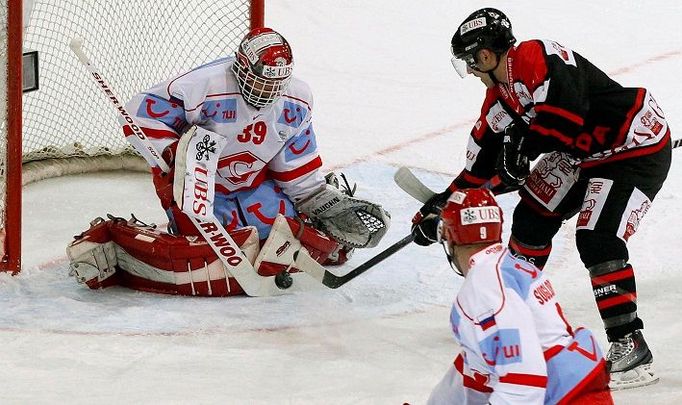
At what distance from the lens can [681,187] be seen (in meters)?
5.45

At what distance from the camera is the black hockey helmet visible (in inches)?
147

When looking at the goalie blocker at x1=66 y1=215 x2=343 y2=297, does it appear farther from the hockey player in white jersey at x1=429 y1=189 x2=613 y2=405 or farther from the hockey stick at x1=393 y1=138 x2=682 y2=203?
the hockey player in white jersey at x1=429 y1=189 x2=613 y2=405

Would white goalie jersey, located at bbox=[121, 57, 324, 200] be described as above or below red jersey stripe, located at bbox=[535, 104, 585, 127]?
below

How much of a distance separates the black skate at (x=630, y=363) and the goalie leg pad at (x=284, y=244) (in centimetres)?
115

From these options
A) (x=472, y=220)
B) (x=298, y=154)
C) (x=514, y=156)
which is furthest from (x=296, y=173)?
(x=472, y=220)

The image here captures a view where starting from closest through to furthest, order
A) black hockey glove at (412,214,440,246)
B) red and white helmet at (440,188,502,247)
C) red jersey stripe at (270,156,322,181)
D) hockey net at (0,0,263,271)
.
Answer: red and white helmet at (440,188,502,247), black hockey glove at (412,214,440,246), red jersey stripe at (270,156,322,181), hockey net at (0,0,263,271)

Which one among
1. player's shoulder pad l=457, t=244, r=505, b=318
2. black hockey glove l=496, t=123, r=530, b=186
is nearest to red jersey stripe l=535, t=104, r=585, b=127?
black hockey glove l=496, t=123, r=530, b=186

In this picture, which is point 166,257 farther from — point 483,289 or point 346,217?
point 483,289

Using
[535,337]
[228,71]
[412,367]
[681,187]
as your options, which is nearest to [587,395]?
[535,337]

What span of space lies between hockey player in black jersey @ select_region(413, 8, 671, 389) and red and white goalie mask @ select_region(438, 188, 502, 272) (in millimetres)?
1102

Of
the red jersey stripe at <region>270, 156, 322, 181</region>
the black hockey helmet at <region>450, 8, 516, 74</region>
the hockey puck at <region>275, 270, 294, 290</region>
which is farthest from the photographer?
the red jersey stripe at <region>270, 156, 322, 181</region>

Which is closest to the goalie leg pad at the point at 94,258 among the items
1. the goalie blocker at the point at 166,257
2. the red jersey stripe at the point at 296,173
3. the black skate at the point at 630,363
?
the goalie blocker at the point at 166,257

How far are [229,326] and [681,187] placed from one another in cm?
227

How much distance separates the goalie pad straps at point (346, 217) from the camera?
4.50 metres
